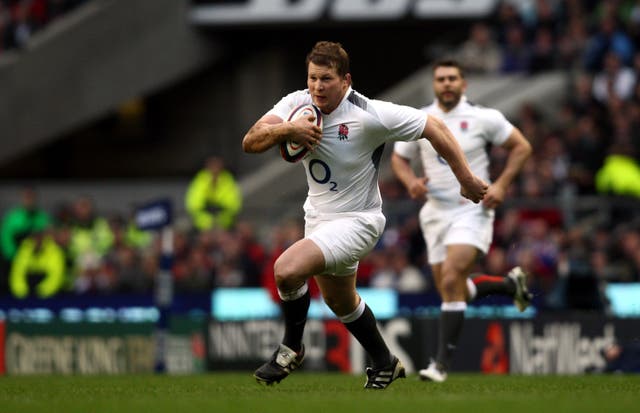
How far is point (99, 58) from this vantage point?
28438 mm

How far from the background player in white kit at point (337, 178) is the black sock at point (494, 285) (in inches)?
118

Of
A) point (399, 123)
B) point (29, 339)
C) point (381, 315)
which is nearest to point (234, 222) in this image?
point (29, 339)

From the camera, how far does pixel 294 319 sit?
1014cm

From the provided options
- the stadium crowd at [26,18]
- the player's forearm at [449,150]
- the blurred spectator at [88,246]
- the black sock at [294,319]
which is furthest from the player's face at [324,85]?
the stadium crowd at [26,18]

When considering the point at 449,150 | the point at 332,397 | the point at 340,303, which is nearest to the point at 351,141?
the point at 449,150

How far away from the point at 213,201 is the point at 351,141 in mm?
12979

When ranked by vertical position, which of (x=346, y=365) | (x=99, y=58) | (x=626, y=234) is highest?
(x=99, y=58)

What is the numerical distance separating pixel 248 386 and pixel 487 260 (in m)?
7.81

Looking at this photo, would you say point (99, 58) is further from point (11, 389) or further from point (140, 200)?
point (11, 389)

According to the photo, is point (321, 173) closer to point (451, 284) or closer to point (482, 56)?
point (451, 284)

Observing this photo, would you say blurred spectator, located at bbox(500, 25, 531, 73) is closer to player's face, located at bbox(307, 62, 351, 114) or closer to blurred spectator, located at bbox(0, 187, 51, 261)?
blurred spectator, located at bbox(0, 187, 51, 261)

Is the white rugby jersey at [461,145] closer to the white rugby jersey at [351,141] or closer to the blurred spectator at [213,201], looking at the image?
the white rugby jersey at [351,141]

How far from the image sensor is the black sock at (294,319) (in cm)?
1010

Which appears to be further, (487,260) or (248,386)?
(487,260)
